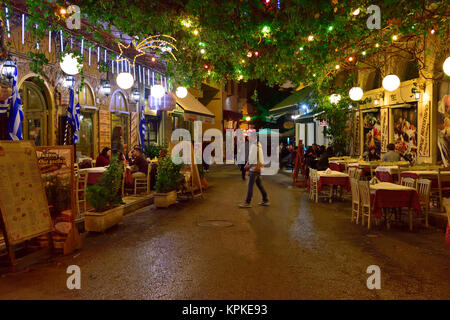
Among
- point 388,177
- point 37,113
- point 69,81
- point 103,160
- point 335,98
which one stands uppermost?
point 335,98

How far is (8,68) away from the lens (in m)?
11.0

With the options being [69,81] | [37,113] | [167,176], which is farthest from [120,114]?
[167,176]

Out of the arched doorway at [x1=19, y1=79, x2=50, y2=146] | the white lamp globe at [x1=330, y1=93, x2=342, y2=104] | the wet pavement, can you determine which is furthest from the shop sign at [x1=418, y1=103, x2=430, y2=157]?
the arched doorway at [x1=19, y1=79, x2=50, y2=146]

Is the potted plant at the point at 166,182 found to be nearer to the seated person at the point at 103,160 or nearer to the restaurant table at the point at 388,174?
the seated person at the point at 103,160

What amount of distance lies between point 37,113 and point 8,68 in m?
2.97

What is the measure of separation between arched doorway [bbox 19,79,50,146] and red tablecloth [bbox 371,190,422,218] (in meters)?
10.7

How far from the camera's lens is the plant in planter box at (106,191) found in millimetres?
8414

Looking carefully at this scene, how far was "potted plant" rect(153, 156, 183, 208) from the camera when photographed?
11.8m

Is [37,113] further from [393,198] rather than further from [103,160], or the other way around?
[393,198]

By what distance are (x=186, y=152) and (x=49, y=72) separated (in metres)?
5.34

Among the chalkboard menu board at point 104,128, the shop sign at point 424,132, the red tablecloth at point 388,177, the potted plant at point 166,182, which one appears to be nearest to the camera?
the red tablecloth at point 388,177

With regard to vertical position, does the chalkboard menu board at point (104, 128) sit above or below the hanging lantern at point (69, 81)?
below

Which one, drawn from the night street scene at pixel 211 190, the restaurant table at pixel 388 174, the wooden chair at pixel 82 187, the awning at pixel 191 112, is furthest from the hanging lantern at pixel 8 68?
the restaurant table at pixel 388 174

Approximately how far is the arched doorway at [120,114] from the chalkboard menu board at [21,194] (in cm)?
1186
